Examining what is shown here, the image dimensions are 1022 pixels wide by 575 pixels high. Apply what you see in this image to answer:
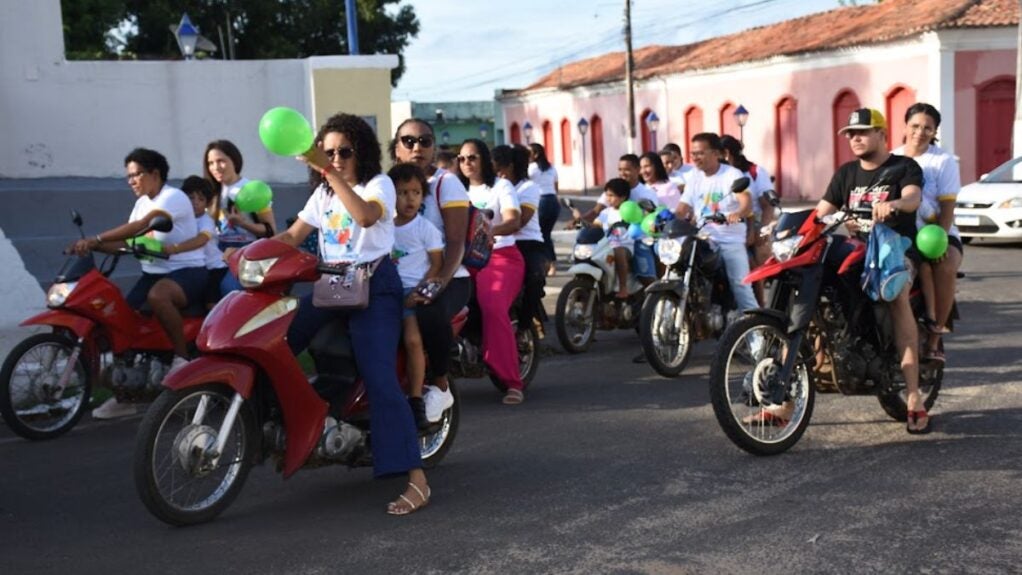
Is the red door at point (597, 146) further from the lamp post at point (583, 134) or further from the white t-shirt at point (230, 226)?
the white t-shirt at point (230, 226)

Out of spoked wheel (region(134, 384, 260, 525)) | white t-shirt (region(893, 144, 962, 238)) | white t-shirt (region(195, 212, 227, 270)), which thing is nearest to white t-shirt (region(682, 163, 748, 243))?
white t-shirt (region(893, 144, 962, 238))

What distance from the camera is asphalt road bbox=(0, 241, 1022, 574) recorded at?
15.3 feet

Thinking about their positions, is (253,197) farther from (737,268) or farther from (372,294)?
(737,268)

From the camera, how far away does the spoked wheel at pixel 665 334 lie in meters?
8.54

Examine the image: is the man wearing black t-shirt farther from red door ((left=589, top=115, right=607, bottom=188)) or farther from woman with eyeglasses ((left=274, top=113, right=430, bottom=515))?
red door ((left=589, top=115, right=607, bottom=188))

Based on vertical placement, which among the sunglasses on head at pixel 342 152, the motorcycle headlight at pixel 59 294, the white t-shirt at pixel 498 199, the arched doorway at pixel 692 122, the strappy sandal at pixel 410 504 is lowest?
the strappy sandal at pixel 410 504

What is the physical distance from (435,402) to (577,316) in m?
4.17

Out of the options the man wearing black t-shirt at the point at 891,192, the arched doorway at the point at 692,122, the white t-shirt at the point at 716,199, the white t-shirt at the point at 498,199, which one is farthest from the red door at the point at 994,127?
the man wearing black t-shirt at the point at 891,192

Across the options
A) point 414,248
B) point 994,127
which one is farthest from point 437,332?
point 994,127

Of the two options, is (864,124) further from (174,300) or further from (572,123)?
(572,123)

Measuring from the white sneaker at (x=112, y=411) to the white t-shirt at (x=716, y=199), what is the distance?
427 cm

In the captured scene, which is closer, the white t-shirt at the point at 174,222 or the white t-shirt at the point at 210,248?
the white t-shirt at the point at 174,222

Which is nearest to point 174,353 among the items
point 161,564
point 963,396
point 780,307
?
point 161,564

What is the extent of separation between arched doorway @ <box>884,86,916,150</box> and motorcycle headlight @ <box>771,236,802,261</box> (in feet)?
93.4
